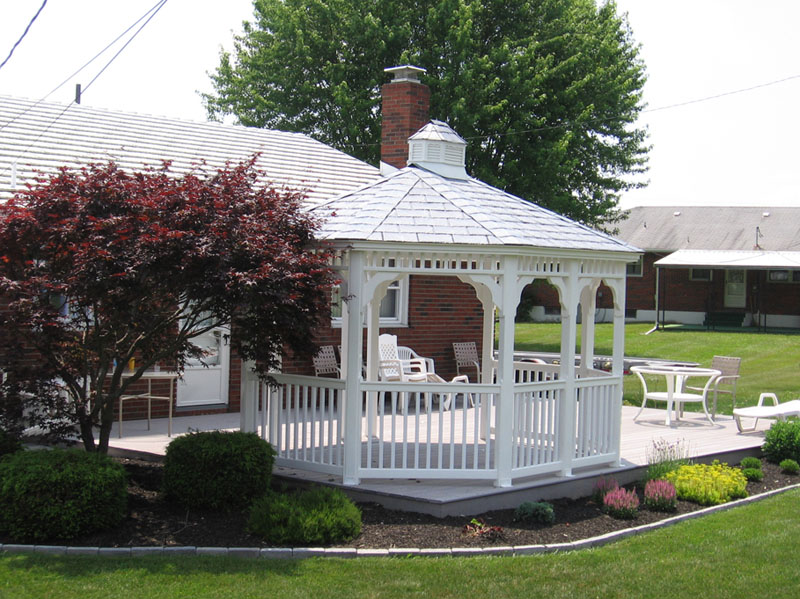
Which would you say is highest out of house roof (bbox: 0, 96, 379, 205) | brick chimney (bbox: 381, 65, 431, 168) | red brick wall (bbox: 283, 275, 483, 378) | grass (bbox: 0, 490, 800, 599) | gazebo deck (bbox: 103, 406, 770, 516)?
brick chimney (bbox: 381, 65, 431, 168)

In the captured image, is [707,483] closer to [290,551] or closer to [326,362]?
[290,551]

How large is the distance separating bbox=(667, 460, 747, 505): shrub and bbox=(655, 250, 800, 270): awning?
80.6 ft

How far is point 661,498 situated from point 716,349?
65.4 ft

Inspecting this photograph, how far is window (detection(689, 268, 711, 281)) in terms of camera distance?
121 feet

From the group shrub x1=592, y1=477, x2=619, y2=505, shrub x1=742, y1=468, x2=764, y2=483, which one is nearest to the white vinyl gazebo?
shrub x1=592, y1=477, x2=619, y2=505

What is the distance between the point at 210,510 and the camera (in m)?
8.20

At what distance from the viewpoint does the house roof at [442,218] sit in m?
8.91

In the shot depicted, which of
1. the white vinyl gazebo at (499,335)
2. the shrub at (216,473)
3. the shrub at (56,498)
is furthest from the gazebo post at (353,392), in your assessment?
the shrub at (56,498)

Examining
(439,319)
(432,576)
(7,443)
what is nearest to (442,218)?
(432,576)

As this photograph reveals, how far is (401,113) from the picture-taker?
16.2m

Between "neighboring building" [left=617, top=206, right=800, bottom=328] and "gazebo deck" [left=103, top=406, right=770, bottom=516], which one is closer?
"gazebo deck" [left=103, top=406, right=770, bottom=516]

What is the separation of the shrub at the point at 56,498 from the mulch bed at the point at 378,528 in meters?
0.12

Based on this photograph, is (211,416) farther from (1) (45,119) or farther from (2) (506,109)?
(2) (506,109)

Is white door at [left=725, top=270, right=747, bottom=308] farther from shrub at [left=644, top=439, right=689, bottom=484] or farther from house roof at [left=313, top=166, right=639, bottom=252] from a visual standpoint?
house roof at [left=313, top=166, right=639, bottom=252]
